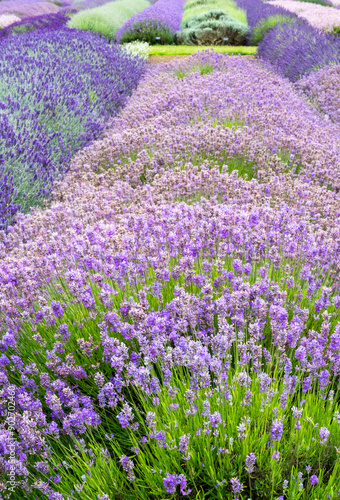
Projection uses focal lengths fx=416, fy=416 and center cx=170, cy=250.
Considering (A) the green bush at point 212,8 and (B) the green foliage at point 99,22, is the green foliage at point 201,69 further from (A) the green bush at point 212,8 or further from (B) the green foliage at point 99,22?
(A) the green bush at point 212,8

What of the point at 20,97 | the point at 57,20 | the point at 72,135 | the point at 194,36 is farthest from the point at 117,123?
the point at 57,20

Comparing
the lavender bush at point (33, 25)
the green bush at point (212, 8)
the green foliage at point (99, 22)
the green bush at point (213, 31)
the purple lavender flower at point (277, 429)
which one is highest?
the green bush at point (212, 8)

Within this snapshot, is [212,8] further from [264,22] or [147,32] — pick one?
[264,22]

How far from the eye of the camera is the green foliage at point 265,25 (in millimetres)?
12422

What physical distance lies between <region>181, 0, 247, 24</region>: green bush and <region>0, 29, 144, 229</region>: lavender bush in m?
8.08

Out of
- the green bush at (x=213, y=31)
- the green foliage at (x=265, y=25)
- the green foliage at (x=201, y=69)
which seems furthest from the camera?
the green bush at (x=213, y=31)

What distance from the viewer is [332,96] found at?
7.14 m

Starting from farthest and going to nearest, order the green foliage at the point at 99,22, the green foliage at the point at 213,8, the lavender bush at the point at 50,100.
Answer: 1. the green foliage at the point at 213,8
2. the green foliage at the point at 99,22
3. the lavender bush at the point at 50,100

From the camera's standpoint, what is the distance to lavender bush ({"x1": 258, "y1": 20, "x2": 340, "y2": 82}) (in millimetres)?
8672

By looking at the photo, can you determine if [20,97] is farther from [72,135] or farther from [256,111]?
[256,111]

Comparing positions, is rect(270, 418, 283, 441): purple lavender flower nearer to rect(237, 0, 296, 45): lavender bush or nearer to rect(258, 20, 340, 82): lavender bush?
rect(258, 20, 340, 82): lavender bush

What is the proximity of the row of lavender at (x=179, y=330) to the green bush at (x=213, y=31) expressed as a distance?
1000 centimetres

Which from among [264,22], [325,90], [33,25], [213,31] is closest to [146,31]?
[213,31]

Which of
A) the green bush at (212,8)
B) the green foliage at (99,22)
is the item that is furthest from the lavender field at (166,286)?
the green bush at (212,8)
